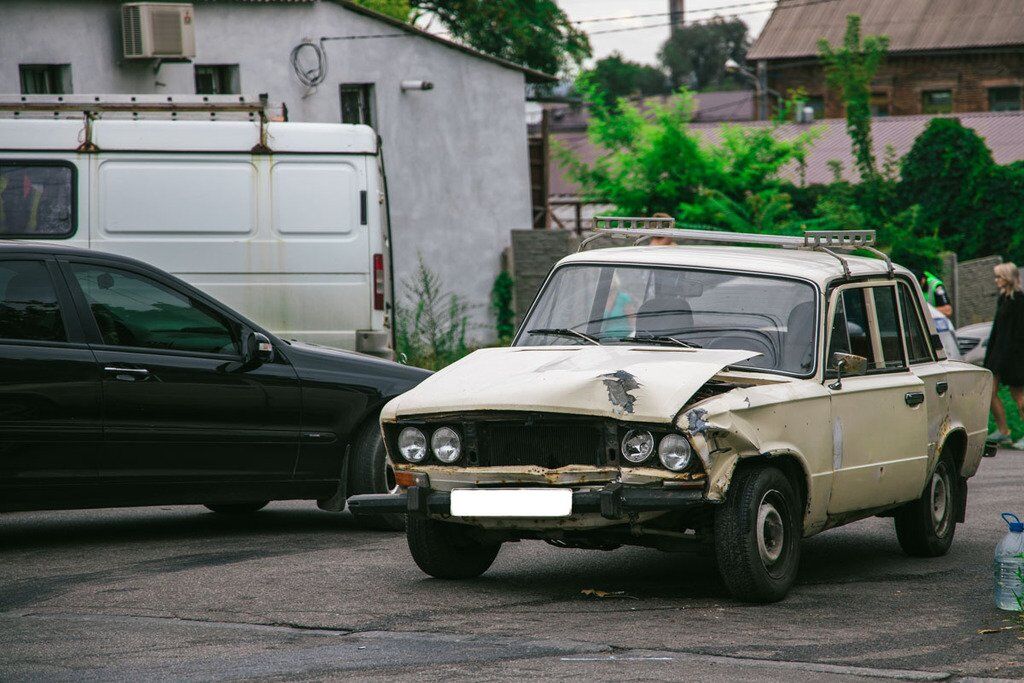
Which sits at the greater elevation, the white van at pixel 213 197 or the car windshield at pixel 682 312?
the white van at pixel 213 197

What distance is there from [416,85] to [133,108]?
11.4 metres

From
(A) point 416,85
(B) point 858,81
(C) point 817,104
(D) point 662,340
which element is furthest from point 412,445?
(C) point 817,104

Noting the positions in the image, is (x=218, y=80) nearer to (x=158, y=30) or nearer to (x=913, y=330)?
(x=158, y=30)

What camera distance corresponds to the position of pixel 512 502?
21.9ft


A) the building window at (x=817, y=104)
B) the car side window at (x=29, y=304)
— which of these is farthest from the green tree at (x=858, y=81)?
the car side window at (x=29, y=304)

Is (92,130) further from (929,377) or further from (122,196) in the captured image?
(929,377)

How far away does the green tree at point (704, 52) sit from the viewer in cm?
11394

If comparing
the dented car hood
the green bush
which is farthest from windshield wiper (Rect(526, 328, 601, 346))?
the green bush

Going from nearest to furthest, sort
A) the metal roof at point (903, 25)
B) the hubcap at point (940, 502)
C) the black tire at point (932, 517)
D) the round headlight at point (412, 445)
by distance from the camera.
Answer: the round headlight at point (412, 445) → the black tire at point (932, 517) → the hubcap at point (940, 502) → the metal roof at point (903, 25)

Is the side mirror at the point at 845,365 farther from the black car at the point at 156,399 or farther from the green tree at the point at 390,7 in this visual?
the green tree at the point at 390,7

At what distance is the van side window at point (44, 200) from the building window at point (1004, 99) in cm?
4689

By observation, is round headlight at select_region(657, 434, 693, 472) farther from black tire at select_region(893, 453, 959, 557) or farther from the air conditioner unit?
the air conditioner unit

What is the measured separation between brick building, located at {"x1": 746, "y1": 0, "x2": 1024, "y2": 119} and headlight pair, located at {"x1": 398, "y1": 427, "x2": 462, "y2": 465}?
4895cm

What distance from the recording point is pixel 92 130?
13125mm
